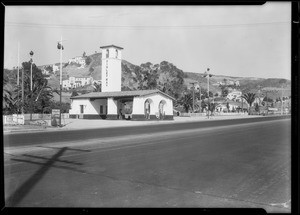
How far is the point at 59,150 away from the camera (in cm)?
1102

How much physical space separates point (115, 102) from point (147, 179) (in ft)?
111

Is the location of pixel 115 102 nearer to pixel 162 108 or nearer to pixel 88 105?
pixel 88 105

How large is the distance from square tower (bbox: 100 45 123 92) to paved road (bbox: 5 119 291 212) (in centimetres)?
2197

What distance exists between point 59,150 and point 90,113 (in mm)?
30361

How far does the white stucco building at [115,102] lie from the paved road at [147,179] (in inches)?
1016

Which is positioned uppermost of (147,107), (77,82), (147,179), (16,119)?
(77,82)

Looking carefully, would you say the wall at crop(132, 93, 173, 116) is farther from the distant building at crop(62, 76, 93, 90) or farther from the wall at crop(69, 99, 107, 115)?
the distant building at crop(62, 76, 93, 90)

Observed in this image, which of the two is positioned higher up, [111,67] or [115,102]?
[111,67]

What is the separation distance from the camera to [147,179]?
649cm

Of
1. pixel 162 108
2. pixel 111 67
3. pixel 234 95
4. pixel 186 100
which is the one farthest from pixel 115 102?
pixel 234 95

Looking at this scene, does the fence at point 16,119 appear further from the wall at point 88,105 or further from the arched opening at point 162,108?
the arched opening at point 162,108

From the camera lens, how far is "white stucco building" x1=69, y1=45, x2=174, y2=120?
36609 millimetres

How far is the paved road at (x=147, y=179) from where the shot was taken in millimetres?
4871

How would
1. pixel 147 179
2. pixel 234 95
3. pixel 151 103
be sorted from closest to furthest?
pixel 147 179
pixel 151 103
pixel 234 95
